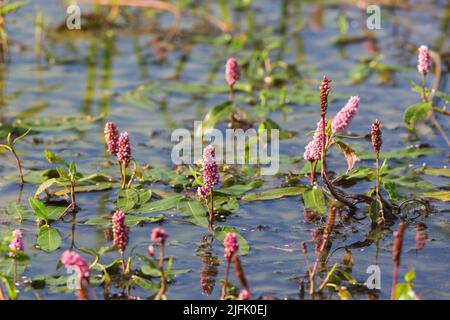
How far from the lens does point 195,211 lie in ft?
13.7

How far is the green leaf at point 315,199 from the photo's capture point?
164 inches

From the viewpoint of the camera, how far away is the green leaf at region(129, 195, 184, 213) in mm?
4234

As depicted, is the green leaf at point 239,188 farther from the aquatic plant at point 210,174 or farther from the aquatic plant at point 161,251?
the aquatic plant at point 161,251

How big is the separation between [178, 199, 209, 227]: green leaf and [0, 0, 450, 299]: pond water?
54mm

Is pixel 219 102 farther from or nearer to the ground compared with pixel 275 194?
farther from the ground

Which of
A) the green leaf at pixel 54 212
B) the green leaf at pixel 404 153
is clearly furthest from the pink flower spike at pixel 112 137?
the green leaf at pixel 404 153

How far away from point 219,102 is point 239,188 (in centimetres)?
174

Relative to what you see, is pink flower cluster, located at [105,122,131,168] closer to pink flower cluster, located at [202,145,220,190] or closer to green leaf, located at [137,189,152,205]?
green leaf, located at [137,189,152,205]

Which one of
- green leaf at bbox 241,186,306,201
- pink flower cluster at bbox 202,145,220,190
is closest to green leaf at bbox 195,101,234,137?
green leaf at bbox 241,186,306,201

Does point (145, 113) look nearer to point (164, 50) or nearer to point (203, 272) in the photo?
point (164, 50)

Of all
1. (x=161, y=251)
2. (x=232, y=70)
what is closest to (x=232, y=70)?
(x=232, y=70)

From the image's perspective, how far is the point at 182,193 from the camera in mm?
4551

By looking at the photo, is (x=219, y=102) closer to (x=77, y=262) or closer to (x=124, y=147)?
(x=124, y=147)

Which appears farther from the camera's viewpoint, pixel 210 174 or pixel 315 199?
pixel 315 199
